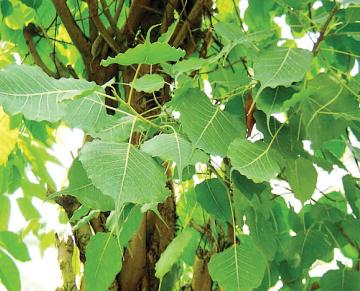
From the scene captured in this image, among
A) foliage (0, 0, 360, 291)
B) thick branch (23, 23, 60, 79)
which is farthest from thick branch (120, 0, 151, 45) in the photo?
thick branch (23, 23, 60, 79)

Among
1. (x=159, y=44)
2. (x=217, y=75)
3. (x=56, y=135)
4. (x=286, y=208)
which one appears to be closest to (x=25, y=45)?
(x=56, y=135)

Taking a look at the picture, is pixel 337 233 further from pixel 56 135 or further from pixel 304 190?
pixel 56 135

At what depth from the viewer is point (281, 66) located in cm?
52

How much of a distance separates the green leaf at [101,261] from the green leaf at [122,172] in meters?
0.19

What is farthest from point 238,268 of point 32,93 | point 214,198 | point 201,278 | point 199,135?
point 201,278

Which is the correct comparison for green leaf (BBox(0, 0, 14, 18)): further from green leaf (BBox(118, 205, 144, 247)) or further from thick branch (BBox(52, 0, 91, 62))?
green leaf (BBox(118, 205, 144, 247))

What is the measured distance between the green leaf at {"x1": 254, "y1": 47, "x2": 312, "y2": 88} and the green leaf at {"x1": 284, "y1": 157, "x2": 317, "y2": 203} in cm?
12

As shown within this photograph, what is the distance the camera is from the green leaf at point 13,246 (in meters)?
0.99

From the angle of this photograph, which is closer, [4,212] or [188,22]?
[188,22]

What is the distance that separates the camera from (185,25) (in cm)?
98

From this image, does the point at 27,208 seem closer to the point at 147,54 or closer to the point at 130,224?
the point at 130,224

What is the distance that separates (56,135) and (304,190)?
0.69m

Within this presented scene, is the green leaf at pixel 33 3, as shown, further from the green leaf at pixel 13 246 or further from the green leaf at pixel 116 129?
the green leaf at pixel 116 129

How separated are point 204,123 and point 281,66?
8 cm
